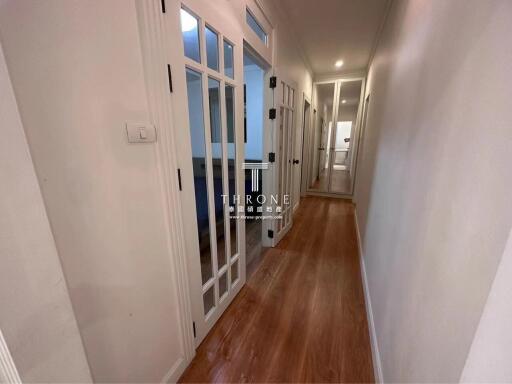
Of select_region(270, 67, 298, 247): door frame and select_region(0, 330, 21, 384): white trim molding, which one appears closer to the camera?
select_region(0, 330, 21, 384): white trim molding

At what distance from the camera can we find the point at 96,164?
0.73 m

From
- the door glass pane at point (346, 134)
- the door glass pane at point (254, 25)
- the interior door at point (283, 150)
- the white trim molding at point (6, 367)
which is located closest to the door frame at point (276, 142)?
the interior door at point (283, 150)

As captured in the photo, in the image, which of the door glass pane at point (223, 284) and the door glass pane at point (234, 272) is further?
the door glass pane at point (234, 272)

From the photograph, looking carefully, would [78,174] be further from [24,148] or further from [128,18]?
[128,18]

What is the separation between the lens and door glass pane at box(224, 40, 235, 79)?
1.41 meters

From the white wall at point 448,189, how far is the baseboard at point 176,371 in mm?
1115

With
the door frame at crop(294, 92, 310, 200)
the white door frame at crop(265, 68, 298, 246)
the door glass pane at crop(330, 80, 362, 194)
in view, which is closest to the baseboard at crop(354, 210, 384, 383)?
the white door frame at crop(265, 68, 298, 246)

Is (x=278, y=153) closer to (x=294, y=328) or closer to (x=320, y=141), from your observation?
(x=294, y=328)

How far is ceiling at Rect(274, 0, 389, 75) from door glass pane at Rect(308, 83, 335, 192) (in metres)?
1.18

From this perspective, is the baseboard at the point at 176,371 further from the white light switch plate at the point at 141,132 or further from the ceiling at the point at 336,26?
the ceiling at the point at 336,26

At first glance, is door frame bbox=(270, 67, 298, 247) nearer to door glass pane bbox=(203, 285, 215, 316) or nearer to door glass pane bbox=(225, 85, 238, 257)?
door glass pane bbox=(225, 85, 238, 257)

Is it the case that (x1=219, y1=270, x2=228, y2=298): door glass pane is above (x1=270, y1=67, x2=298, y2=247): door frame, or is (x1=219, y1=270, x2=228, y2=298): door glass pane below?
below

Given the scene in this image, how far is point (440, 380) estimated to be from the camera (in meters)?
0.61

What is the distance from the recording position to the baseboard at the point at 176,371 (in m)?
1.14
